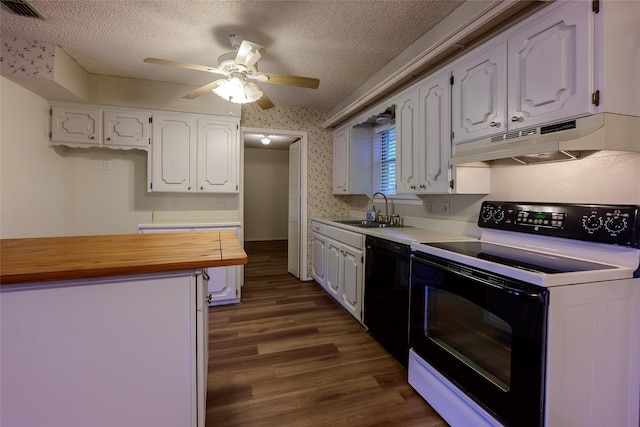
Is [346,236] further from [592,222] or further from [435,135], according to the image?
[592,222]

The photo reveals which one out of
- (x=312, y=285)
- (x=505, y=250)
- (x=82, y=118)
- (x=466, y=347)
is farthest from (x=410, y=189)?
(x=82, y=118)

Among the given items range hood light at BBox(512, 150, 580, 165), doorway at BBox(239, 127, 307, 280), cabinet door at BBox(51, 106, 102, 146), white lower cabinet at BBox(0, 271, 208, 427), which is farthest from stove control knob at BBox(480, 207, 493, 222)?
doorway at BBox(239, 127, 307, 280)

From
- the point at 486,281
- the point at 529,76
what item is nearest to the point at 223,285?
the point at 486,281

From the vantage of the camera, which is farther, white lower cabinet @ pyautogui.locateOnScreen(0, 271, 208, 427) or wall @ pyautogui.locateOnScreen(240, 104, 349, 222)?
wall @ pyautogui.locateOnScreen(240, 104, 349, 222)

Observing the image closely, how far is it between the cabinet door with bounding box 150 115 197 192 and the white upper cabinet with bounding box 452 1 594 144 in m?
2.84

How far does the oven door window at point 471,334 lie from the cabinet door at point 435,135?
0.84 m

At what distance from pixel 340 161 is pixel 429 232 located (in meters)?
1.84

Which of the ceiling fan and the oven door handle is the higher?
the ceiling fan

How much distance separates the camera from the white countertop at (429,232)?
211 cm

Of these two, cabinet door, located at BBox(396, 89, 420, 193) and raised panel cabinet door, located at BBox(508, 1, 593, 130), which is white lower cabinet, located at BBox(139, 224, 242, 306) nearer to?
cabinet door, located at BBox(396, 89, 420, 193)

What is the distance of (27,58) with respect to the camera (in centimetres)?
252

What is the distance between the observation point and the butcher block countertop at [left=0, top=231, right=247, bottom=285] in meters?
1.13

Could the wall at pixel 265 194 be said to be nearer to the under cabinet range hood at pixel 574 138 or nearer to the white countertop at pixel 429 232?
the white countertop at pixel 429 232

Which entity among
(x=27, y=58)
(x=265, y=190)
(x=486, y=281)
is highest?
(x=27, y=58)
